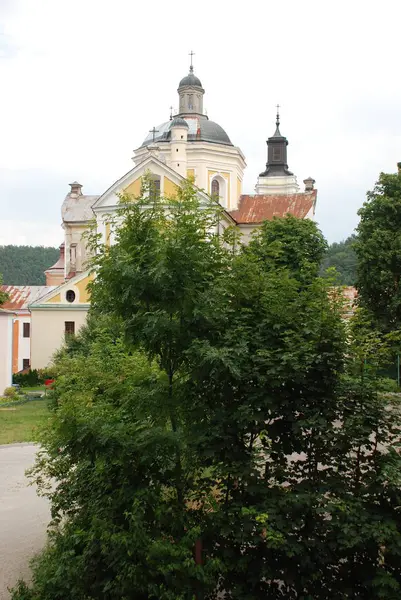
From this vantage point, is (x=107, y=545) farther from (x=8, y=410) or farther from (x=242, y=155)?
(x=242, y=155)

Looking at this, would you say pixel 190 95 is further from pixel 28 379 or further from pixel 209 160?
pixel 28 379

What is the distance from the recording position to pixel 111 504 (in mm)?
8828

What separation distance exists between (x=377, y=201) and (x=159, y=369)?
27597 millimetres

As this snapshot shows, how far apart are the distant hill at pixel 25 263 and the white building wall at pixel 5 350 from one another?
8521 centimetres

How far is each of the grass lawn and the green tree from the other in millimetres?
16273

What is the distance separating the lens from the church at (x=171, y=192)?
43.7 m

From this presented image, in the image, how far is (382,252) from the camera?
33.8 m

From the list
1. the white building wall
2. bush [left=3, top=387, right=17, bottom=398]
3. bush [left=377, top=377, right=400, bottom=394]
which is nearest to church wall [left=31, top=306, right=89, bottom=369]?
the white building wall

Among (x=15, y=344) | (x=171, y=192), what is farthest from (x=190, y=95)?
(x=15, y=344)

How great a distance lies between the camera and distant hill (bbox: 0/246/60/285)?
123 meters

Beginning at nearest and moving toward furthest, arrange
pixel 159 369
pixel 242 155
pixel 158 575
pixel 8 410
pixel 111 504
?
1. pixel 158 575
2. pixel 111 504
3. pixel 159 369
4. pixel 8 410
5. pixel 242 155

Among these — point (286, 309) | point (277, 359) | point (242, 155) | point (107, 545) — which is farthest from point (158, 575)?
point (242, 155)

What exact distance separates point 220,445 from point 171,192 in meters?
33.9

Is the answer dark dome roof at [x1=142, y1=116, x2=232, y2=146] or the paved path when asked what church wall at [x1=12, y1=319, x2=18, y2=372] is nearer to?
dark dome roof at [x1=142, y1=116, x2=232, y2=146]
